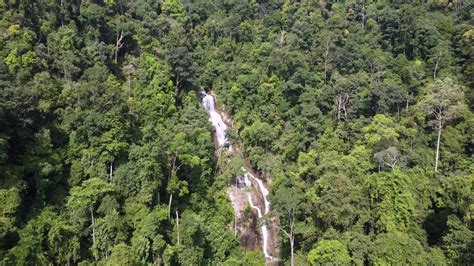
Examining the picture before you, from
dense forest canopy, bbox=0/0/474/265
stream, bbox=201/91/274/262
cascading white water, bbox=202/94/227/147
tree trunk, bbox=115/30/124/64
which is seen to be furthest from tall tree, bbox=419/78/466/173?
tree trunk, bbox=115/30/124/64

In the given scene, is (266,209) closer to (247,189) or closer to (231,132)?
(247,189)

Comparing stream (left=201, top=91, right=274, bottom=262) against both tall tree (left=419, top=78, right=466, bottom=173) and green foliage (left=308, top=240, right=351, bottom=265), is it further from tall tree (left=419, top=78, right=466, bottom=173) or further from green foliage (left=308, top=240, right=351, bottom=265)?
tall tree (left=419, top=78, right=466, bottom=173)

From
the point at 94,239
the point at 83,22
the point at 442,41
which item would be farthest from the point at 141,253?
the point at 442,41

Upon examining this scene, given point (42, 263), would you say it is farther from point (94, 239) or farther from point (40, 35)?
point (40, 35)

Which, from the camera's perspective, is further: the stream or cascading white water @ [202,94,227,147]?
cascading white water @ [202,94,227,147]

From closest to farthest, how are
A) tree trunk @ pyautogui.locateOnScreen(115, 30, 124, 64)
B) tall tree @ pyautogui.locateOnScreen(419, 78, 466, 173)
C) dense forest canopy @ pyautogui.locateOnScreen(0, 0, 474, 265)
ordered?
dense forest canopy @ pyautogui.locateOnScreen(0, 0, 474, 265) < tall tree @ pyautogui.locateOnScreen(419, 78, 466, 173) < tree trunk @ pyautogui.locateOnScreen(115, 30, 124, 64)

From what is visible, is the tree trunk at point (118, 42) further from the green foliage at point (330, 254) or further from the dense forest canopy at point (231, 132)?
the green foliage at point (330, 254)

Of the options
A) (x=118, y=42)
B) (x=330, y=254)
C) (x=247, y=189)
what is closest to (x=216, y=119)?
(x=247, y=189)
